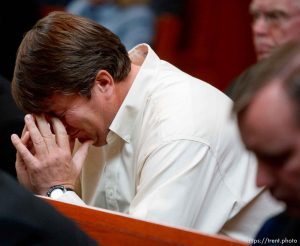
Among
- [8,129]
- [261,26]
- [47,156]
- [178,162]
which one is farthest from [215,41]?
[178,162]

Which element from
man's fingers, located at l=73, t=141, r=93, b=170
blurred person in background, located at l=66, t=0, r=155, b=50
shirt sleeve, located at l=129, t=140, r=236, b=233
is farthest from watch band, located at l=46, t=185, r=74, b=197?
blurred person in background, located at l=66, t=0, r=155, b=50

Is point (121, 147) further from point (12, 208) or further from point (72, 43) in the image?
point (12, 208)

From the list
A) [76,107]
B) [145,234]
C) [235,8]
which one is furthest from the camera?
[235,8]

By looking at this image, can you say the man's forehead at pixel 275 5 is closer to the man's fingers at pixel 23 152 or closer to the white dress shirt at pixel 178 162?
the white dress shirt at pixel 178 162

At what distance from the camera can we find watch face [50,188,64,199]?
2.41 meters

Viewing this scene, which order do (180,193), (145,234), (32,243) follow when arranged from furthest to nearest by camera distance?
(180,193)
(145,234)
(32,243)

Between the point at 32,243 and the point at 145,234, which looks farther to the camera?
the point at 145,234

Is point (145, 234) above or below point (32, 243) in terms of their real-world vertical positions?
below

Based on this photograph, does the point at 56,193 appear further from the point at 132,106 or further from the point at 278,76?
the point at 278,76

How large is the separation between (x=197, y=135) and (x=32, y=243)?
1069 millimetres

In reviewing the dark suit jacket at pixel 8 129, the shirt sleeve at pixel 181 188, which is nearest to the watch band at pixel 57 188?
the shirt sleeve at pixel 181 188

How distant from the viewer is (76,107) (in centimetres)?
245

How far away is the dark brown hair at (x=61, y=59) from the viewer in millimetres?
2352

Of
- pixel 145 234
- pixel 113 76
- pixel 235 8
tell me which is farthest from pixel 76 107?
pixel 235 8
